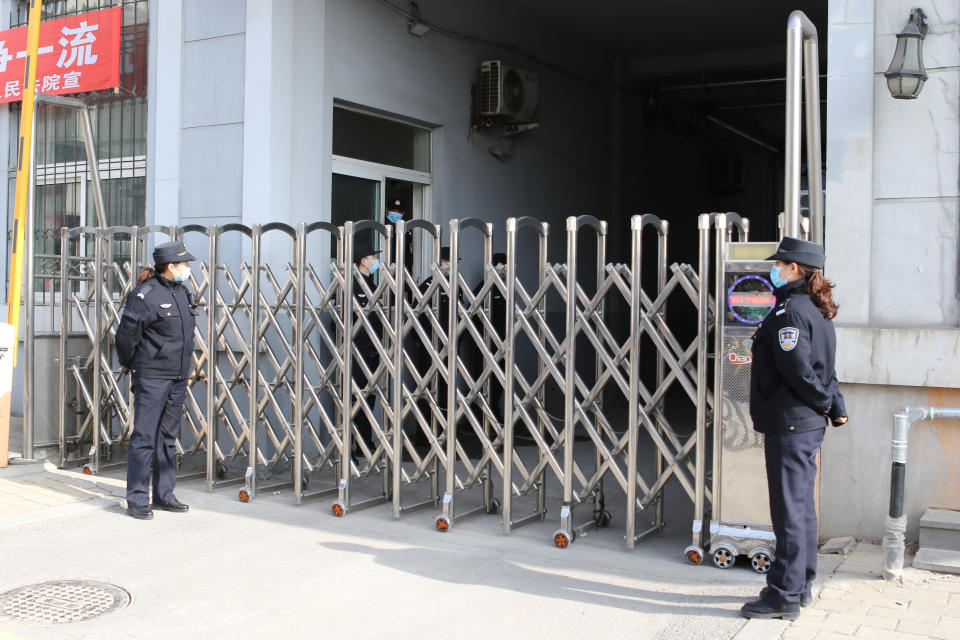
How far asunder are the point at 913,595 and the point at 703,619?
1.16 metres

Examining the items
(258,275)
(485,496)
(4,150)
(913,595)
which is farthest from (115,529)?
(4,150)

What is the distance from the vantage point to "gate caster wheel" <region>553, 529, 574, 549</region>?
5629 millimetres

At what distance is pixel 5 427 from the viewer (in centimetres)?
773

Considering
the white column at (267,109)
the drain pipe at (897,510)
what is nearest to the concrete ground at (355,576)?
the drain pipe at (897,510)

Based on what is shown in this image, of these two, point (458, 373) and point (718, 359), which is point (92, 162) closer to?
point (458, 373)

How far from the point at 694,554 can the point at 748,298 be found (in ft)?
4.82

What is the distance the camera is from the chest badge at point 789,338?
14.1 ft

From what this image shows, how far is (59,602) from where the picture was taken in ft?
15.4

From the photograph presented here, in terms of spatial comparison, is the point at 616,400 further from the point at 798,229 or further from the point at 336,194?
the point at 798,229

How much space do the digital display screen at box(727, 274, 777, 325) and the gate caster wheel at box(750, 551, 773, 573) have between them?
126 cm

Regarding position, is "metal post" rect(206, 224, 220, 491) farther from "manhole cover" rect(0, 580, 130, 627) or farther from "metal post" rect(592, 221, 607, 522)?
"metal post" rect(592, 221, 607, 522)

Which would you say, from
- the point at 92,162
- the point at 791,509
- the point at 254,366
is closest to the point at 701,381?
the point at 791,509

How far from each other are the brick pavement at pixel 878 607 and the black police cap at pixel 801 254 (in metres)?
1.66

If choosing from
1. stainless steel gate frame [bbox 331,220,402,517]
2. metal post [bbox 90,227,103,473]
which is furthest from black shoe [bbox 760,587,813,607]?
metal post [bbox 90,227,103,473]
